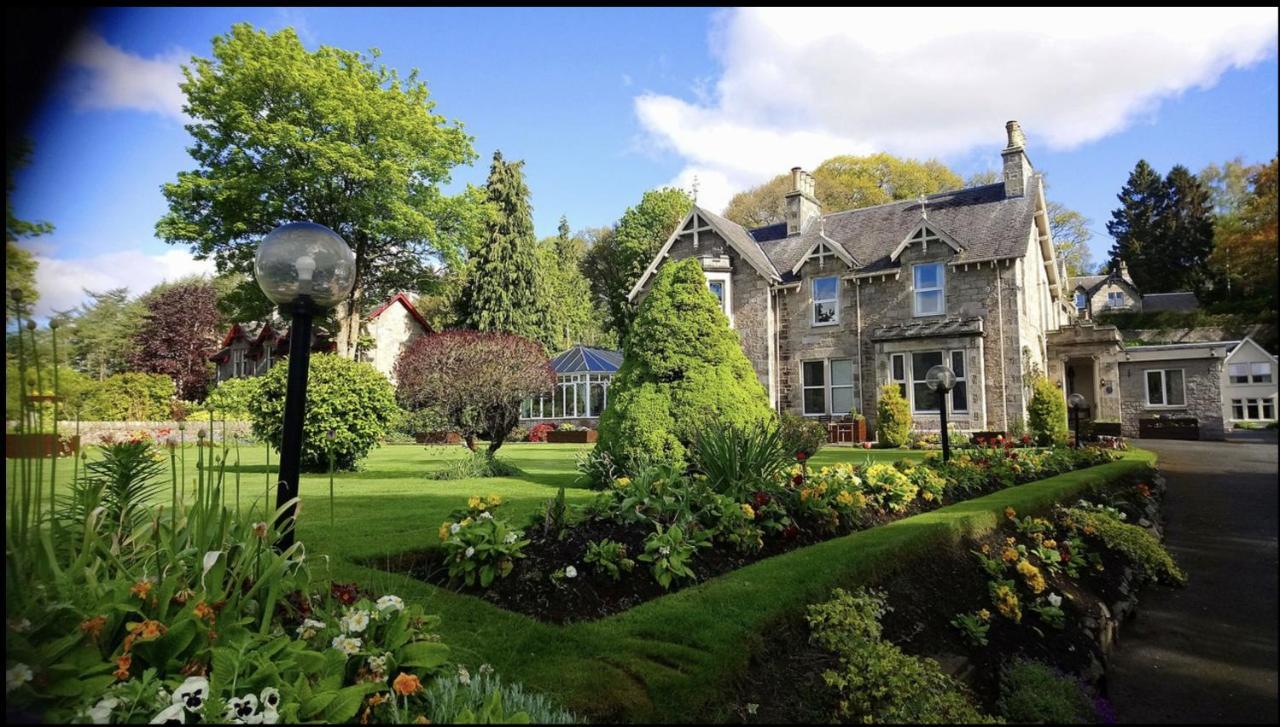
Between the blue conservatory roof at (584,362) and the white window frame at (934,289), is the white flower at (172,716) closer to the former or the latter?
the white window frame at (934,289)

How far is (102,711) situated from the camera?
2.12 metres

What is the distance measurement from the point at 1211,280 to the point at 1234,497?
3.41ft

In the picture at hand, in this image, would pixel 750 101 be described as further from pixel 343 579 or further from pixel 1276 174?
pixel 343 579

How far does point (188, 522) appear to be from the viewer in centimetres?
351

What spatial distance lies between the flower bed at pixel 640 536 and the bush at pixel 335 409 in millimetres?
7901

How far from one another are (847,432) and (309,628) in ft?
65.5

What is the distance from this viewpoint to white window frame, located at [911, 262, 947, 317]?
68.5 ft

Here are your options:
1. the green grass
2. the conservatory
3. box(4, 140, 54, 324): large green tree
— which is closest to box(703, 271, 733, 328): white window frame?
the conservatory

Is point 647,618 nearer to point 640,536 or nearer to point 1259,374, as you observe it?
point 640,536

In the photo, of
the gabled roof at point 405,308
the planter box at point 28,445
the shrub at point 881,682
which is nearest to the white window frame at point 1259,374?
the shrub at point 881,682

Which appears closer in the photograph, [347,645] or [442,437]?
[347,645]

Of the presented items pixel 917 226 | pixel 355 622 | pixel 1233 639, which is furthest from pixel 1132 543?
pixel 917 226

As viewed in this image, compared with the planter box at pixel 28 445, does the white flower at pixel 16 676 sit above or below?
below

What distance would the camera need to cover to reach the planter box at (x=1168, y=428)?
9.16m
